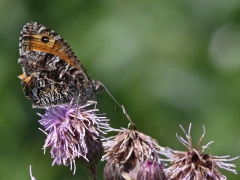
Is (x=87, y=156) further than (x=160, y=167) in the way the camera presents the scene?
Yes

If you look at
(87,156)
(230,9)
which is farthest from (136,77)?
(87,156)

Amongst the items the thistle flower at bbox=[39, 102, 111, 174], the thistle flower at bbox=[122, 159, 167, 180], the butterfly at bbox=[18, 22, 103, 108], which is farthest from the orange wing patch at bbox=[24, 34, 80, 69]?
the thistle flower at bbox=[122, 159, 167, 180]

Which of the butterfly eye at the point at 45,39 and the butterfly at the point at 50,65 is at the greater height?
the butterfly eye at the point at 45,39

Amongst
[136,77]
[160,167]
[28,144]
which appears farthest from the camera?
[28,144]

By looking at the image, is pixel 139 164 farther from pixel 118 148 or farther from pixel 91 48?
pixel 91 48

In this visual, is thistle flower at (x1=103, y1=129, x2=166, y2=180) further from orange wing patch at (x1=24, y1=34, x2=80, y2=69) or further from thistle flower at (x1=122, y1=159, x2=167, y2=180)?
orange wing patch at (x1=24, y1=34, x2=80, y2=69)

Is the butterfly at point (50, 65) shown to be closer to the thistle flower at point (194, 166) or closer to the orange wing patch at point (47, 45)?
the orange wing patch at point (47, 45)

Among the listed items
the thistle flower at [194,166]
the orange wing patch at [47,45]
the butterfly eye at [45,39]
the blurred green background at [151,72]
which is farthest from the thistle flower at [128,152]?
the blurred green background at [151,72]
